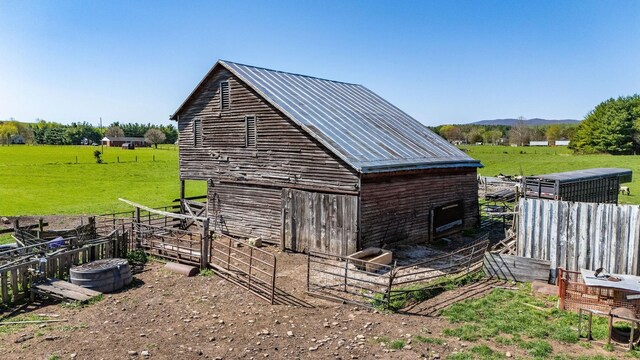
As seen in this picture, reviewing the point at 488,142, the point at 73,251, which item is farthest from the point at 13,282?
the point at 488,142

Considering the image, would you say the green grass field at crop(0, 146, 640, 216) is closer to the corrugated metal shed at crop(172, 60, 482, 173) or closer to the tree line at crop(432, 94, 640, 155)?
the tree line at crop(432, 94, 640, 155)

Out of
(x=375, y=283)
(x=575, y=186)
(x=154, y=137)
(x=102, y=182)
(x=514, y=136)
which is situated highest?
(x=514, y=136)

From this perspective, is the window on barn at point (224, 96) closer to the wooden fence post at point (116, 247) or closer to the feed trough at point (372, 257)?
the wooden fence post at point (116, 247)

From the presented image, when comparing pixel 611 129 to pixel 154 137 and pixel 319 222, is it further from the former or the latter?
pixel 154 137

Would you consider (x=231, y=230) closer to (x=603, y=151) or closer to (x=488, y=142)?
(x=603, y=151)

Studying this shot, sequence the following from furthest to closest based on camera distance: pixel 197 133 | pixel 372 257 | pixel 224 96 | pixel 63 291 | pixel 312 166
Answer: pixel 197 133 < pixel 224 96 < pixel 312 166 < pixel 372 257 < pixel 63 291

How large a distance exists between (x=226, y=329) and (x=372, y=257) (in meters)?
7.70

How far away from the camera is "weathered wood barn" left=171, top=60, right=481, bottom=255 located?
18000mm

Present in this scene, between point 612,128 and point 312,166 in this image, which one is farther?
point 612,128

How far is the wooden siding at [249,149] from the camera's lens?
1845 cm

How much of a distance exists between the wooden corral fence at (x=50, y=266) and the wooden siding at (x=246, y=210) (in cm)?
582

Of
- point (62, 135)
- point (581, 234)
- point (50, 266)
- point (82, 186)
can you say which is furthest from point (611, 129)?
point (62, 135)

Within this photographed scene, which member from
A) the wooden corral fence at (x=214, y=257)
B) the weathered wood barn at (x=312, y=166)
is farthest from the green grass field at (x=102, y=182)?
the wooden corral fence at (x=214, y=257)

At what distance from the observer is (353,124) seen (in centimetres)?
2141
